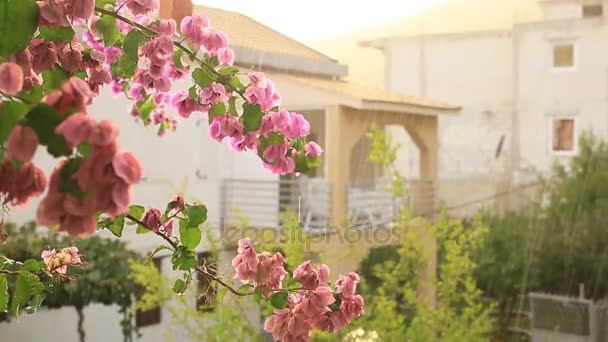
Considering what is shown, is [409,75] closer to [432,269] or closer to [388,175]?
[388,175]

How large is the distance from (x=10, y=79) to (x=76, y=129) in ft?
0.22

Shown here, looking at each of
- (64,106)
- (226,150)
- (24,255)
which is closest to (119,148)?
(64,106)

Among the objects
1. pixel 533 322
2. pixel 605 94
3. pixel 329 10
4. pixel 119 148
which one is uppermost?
pixel 329 10

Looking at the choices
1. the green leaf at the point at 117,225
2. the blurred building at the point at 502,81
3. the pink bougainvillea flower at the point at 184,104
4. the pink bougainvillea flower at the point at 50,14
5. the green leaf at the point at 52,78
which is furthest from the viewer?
the blurred building at the point at 502,81

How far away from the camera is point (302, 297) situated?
77 centimetres

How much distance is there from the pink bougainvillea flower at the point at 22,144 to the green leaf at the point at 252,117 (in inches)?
14.6

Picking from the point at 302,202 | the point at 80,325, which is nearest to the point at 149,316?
the point at 80,325

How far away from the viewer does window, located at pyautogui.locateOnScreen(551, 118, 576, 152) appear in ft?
7.93

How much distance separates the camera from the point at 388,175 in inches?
95.4

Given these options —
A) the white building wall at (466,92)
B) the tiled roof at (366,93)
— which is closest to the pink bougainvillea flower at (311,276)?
the tiled roof at (366,93)

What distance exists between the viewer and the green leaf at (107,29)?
739mm

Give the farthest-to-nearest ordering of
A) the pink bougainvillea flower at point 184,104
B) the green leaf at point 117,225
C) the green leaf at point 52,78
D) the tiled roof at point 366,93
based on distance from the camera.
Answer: the tiled roof at point 366,93
the pink bougainvillea flower at point 184,104
the green leaf at point 117,225
the green leaf at point 52,78

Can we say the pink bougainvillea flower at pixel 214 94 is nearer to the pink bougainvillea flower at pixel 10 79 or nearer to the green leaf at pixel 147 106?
the green leaf at pixel 147 106

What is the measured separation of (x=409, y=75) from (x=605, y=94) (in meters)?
0.60
